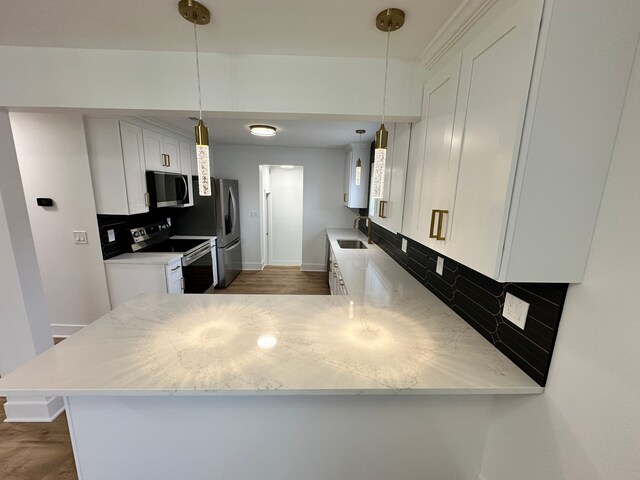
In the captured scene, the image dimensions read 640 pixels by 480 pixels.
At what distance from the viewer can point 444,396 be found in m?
1.14

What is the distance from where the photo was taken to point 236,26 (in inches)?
48.0

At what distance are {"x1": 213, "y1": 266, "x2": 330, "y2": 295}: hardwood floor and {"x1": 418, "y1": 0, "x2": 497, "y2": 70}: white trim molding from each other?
3454 mm

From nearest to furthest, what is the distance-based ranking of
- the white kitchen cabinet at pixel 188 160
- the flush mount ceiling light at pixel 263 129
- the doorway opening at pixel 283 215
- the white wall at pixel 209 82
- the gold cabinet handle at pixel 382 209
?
the white wall at pixel 209 82
the gold cabinet handle at pixel 382 209
the flush mount ceiling light at pixel 263 129
the white kitchen cabinet at pixel 188 160
the doorway opening at pixel 283 215

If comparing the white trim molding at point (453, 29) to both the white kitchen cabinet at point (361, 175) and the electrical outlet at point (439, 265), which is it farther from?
the white kitchen cabinet at point (361, 175)

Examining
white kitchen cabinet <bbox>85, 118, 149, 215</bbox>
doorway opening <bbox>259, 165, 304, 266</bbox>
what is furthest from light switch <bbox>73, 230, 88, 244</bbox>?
doorway opening <bbox>259, 165, 304, 266</bbox>

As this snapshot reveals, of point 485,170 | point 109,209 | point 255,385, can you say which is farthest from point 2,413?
point 485,170

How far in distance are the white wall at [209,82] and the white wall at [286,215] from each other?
4134mm

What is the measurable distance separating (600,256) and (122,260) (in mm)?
3600

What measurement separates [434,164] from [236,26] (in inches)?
46.7

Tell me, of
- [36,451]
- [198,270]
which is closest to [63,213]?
[198,270]

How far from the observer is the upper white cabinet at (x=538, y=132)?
0.71 metres

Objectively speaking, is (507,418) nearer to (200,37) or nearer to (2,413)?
(200,37)

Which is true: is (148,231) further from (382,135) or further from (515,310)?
(515,310)

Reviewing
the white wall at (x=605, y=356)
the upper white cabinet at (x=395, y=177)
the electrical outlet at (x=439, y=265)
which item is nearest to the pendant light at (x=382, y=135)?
the upper white cabinet at (x=395, y=177)
